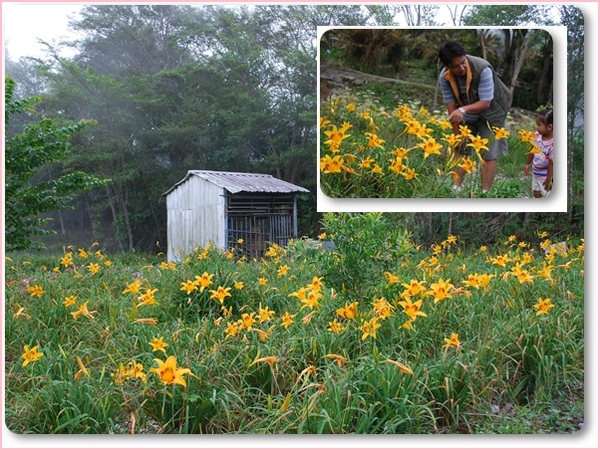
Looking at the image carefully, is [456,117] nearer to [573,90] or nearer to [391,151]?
[391,151]

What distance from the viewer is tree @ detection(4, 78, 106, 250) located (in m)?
2.84

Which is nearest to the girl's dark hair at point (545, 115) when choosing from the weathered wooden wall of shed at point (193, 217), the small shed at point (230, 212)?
the small shed at point (230, 212)

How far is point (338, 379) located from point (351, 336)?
211 mm

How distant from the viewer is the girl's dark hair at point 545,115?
2723 millimetres

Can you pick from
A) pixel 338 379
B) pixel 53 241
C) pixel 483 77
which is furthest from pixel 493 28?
pixel 53 241

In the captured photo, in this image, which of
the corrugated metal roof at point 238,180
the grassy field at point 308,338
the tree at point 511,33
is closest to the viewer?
the grassy field at point 308,338

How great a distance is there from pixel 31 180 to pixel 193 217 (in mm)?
767

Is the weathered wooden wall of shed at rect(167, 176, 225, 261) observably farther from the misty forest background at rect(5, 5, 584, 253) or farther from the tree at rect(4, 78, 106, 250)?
the tree at rect(4, 78, 106, 250)

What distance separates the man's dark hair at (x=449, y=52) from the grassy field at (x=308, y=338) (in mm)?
742

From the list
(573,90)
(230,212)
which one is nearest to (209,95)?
(230,212)

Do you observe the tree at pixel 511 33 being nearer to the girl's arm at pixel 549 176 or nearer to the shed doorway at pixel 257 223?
the girl's arm at pixel 549 176

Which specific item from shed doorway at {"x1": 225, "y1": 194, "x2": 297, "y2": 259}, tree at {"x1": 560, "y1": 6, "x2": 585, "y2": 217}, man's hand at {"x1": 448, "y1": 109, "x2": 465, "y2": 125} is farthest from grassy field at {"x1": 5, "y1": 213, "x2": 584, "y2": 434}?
man's hand at {"x1": 448, "y1": 109, "x2": 465, "y2": 125}

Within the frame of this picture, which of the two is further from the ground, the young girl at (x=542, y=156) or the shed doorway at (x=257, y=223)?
the young girl at (x=542, y=156)

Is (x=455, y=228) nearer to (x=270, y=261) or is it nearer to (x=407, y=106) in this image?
(x=407, y=106)
